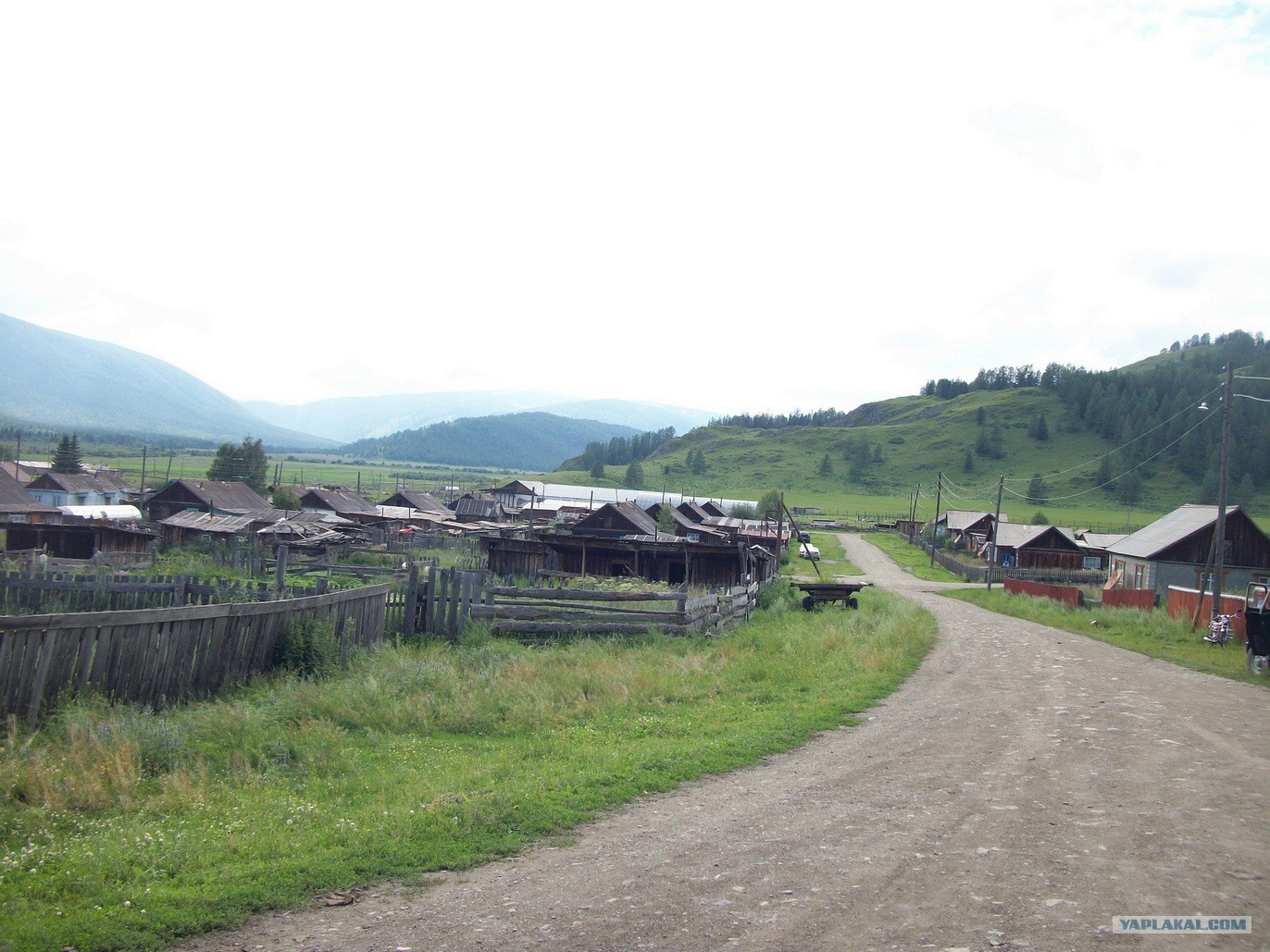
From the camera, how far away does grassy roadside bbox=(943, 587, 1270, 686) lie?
1936 centimetres

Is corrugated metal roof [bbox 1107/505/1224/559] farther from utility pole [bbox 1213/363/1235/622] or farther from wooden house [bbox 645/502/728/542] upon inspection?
wooden house [bbox 645/502/728/542]

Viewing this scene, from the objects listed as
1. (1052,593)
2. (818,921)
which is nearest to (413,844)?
(818,921)

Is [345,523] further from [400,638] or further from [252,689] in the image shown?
[252,689]

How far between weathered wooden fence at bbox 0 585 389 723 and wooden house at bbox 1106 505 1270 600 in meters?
41.2

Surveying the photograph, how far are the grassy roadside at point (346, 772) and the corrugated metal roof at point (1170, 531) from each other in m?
35.4

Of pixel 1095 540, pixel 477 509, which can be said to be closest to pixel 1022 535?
pixel 1095 540

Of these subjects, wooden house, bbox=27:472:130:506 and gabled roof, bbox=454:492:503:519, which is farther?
wooden house, bbox=27:472:130:506

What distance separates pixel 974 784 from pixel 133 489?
116200 mm

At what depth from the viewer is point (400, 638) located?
1554 centimetres

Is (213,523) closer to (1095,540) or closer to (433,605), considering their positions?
(433,605)

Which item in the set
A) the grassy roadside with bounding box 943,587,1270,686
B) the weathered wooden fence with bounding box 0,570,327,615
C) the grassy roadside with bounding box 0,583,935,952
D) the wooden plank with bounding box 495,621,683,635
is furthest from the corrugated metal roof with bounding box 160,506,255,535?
the grassy roadside with bounding box 0,583,935,952

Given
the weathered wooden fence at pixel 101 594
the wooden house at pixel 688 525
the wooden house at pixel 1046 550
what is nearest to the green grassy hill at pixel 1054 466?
the wooden house at pixel 1046 550

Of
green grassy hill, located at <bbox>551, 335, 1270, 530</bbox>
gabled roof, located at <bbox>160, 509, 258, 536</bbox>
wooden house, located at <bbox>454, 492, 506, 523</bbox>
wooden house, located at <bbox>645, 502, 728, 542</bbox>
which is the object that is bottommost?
gabled roof, located at <bbox>160, 509, 258, 536</bbox>

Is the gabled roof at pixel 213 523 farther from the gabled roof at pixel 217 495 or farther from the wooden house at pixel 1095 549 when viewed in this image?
the wooden house at pixel 1095 549
